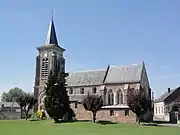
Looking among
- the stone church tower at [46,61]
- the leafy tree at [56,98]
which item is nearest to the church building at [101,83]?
the stone church tower at [46,61]

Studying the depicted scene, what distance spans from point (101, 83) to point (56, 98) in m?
13.4

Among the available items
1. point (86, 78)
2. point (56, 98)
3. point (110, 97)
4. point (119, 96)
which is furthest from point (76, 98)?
point (56, 98)

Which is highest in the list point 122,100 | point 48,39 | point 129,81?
point 48,39

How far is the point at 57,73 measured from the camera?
2160 inches

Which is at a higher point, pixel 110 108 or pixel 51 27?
pixel 51 27

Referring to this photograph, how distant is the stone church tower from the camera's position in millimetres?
69688

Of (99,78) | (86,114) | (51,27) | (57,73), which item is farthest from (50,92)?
(51,27)

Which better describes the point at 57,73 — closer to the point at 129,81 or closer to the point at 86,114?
the point at 86,114

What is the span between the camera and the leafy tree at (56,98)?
168ft

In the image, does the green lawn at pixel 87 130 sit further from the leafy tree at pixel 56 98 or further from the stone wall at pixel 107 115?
the stone wall at pixel 107 115

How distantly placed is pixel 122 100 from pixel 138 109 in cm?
1140

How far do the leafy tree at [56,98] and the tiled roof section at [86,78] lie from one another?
11.5 metres

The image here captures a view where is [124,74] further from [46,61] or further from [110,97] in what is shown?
[46,61]

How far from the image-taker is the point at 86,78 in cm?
6612
